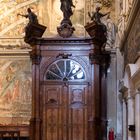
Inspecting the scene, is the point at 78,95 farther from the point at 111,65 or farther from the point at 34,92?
the point at 111,65

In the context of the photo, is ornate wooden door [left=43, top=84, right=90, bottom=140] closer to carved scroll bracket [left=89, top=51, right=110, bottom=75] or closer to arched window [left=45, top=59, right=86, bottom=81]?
arched window [left=45, top=59, right=86, bottom=81]

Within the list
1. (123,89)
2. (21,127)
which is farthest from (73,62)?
(21,127)

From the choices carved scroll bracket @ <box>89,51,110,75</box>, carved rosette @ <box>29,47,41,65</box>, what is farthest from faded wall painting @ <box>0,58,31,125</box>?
carved scroll bracket @ <box>89,51,110,75</box>

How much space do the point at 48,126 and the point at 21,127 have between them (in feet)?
5.51

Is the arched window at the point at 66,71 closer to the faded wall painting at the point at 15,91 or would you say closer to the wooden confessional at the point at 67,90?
the wooden confessional at the point at 67,90

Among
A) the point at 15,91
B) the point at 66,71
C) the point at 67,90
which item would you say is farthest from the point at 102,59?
the point at 15,91

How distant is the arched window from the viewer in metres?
13.5

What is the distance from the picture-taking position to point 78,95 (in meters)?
13.5

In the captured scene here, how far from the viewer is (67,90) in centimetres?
1351

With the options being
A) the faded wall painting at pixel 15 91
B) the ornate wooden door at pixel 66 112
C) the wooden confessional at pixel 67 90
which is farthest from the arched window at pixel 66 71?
the faded wall painting at pixel 15 91

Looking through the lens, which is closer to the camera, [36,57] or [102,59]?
[36,57]

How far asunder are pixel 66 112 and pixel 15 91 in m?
2.67

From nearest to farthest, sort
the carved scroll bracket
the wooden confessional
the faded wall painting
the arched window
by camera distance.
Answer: the wooden confessional < the carved scroll bracket < the arched window < the faded wall painting

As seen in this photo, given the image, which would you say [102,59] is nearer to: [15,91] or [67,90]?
[67,90]
